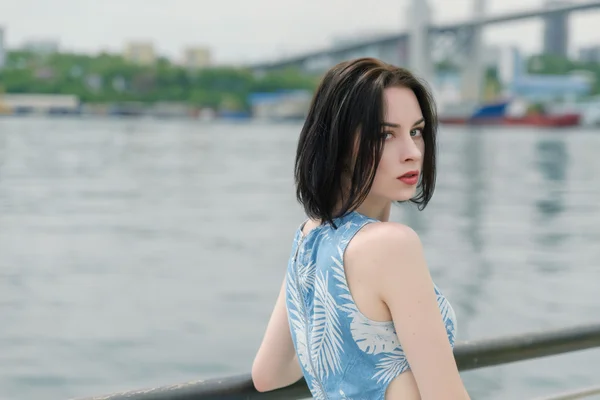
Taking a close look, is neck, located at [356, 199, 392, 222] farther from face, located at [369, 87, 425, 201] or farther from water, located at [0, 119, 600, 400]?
water, located at [0, 119, 600, 400]

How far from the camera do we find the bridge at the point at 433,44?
96.6 feet

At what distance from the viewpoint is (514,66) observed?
54.1 metres

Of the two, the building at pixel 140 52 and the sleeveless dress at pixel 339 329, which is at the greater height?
the sleeveless dress at pixel 339 329

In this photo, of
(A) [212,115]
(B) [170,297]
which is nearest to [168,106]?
(A) [212,115]

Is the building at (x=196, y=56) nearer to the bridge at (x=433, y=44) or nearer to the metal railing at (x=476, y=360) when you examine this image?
the bridge at (x=433, y=44)

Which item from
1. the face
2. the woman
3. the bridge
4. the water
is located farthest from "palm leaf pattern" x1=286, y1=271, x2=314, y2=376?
the bridge

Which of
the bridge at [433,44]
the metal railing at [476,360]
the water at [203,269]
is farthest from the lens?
the bridge at [433,44]

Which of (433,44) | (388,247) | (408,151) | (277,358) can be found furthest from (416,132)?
(433,44)

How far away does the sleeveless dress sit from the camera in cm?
77

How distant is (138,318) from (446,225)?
6.08 meters

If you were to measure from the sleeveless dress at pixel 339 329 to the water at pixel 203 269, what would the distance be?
3227 mm

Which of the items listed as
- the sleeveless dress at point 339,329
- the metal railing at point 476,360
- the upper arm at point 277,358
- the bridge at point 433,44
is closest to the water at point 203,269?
the metal railing at point 476,360

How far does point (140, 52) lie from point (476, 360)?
2418 inches

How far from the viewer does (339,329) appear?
78cm
